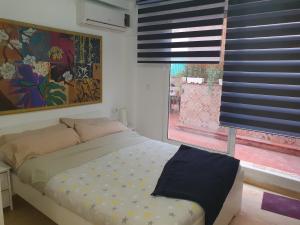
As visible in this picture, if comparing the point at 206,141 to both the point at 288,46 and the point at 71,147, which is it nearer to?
the point at 288,46

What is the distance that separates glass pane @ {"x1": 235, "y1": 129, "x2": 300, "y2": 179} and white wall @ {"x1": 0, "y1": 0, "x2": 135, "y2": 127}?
6.55 ft

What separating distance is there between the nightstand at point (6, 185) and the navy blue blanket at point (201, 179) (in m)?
1.46

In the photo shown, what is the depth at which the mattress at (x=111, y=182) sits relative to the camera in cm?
157

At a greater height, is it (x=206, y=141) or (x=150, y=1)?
(x=150, y=1)

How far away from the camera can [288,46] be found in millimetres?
2660

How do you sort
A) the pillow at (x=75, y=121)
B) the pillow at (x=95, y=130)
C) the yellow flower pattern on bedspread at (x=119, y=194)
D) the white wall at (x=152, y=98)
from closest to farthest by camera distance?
the yellow flower pattern on bedspread at (x=119, y=194) < the pillow at (x=95, y=130) < the pillow at (x=75, y=121) < the white wall at (x=152, y=98)

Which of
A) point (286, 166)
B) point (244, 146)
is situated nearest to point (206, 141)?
point (244, 146)

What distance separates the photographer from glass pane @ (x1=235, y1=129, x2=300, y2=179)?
333 centimetres

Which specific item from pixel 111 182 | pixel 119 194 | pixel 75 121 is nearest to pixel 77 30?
pixel 75 121

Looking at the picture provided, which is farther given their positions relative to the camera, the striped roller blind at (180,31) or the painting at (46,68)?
the striped roller blind at (180,31)

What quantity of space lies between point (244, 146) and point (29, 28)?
3293 millimetres

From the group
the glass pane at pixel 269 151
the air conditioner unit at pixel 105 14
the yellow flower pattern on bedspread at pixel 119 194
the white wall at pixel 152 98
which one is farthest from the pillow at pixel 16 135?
the glass pane at pixel 269 151

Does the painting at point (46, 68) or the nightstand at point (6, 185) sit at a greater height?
the painting at point (46, 68)

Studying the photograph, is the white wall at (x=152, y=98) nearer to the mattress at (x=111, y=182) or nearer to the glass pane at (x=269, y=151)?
the mattress at (x=111, y=182)
